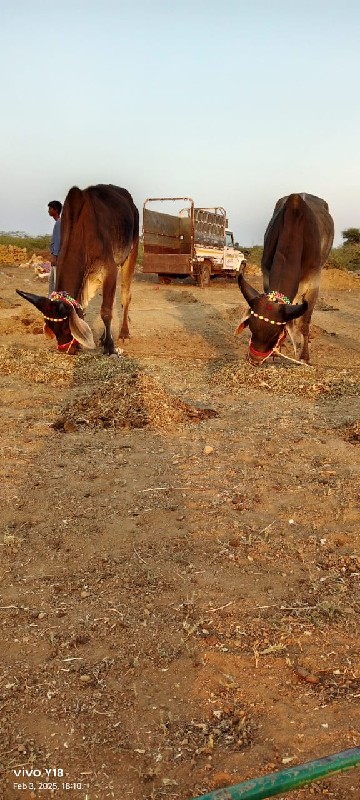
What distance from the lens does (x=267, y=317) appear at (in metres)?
7.80

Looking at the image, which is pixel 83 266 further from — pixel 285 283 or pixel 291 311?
pixel 291 311

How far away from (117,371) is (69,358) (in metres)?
1.18

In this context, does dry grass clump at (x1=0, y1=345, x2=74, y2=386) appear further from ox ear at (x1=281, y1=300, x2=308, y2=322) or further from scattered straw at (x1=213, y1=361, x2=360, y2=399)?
ox ear at (x1=281, y1=300, x2=308, y2=322)

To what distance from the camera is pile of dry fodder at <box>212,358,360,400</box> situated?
780 centimetres

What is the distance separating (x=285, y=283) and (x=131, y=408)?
10.0ft

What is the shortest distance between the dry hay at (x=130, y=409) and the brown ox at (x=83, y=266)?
1469mm

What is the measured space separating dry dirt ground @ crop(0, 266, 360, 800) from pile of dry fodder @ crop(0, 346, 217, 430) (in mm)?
36

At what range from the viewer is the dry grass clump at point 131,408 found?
21.1 feet

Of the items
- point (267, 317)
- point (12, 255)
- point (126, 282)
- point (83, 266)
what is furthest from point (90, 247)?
point (12, 255)

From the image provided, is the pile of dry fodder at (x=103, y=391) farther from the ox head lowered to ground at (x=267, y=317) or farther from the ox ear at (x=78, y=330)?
the ox head lowered to ground at (x=267, y=317)

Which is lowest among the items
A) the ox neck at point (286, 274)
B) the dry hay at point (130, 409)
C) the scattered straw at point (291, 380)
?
the scattered straw at point (291, 380)

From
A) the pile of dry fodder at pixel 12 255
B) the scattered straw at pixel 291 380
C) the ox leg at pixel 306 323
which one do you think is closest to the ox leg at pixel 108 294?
the scattered straw at pixel 291 380

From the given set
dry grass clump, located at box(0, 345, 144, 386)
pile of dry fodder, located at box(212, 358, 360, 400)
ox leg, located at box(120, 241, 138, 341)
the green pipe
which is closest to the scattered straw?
pile of dry fodder, located at box(212, 358, 360, 400)

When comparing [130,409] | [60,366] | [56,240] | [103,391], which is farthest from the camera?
[56,240]
